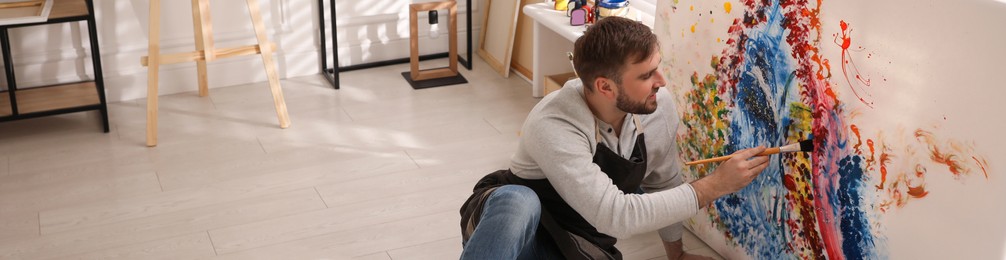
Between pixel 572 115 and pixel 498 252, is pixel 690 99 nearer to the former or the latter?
pixel 572 115

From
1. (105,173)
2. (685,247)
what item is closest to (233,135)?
(105,173)

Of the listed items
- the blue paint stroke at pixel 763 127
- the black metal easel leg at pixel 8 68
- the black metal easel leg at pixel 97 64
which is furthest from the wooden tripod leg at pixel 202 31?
the blue paint stroke at pixel 763 127

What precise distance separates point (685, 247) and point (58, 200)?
1.94 meters

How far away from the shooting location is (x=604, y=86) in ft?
7.25

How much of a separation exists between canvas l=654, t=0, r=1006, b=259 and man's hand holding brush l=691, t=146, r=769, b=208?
0.14 m

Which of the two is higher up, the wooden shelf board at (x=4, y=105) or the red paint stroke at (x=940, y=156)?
the red paint stroke at (x=940, y=156)

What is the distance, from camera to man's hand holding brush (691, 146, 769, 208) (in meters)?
2.23

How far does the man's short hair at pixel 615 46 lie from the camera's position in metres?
2.14

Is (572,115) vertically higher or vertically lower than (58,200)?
higher

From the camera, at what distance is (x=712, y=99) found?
265 cm

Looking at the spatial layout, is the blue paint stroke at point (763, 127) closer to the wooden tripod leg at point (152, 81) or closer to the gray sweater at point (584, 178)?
the gray sweater at point (584, 178)

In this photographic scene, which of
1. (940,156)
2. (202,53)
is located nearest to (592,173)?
(940,156)

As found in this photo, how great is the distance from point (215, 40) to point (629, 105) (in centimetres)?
261

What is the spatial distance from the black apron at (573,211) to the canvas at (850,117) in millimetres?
331
